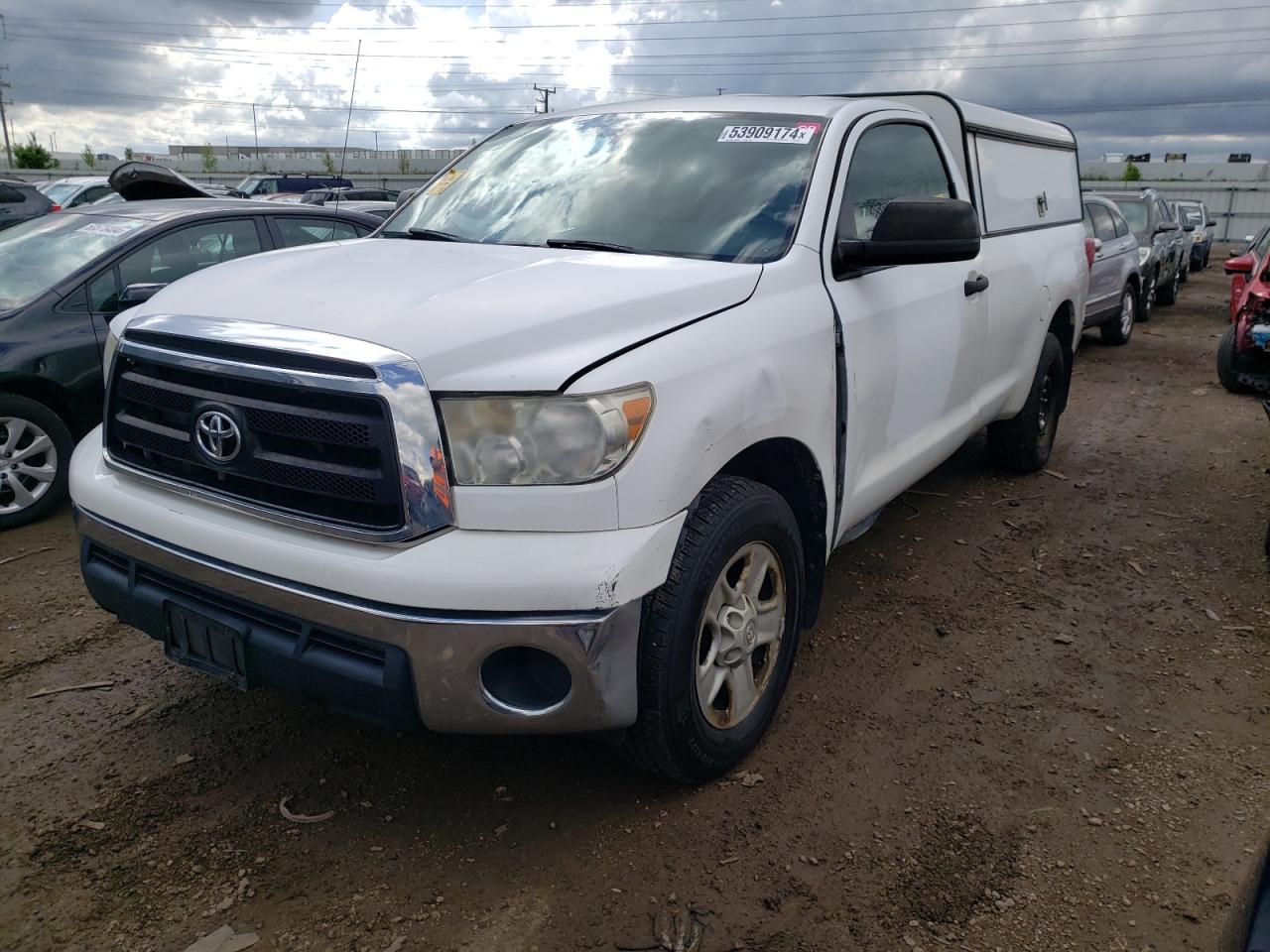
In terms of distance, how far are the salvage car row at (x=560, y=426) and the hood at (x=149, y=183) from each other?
336cm

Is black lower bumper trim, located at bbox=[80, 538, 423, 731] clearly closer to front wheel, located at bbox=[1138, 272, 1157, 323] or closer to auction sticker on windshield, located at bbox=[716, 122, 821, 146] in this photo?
auction sticker on windshield, located at bbox=[716, 122, 821, 146]

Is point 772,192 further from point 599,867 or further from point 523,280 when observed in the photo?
point 599,867

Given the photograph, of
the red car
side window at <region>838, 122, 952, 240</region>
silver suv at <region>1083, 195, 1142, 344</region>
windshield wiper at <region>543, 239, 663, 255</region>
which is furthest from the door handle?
silver suv at <region>1083, 195, 1142, 344</region>

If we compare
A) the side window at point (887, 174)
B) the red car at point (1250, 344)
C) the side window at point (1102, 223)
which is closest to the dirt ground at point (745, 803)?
the side window at point (887, 174)

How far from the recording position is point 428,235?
363cm

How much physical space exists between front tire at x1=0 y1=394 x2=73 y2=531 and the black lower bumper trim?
2.97 metres

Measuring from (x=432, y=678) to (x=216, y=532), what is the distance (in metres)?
0.69

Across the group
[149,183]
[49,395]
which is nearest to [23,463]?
[49,395]

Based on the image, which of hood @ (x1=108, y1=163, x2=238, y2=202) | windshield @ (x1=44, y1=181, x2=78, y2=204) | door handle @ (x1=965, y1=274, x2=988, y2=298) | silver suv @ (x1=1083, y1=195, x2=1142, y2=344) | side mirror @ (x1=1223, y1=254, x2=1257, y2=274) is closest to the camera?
door handle @ (x1=965, y1=274, x2=988, y2=298)

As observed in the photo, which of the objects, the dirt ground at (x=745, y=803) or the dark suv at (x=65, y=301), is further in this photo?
the dark suv at (x=65, y=301)

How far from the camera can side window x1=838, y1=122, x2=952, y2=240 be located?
3.48 metres

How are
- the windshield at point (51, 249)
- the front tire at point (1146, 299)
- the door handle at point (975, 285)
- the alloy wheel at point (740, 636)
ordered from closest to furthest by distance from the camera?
1. the alloy wheel at point (740, 636)
2. the door handle at point (975, 285)
3. the windshield at point (51, 249)
4. the front tire at point (1146, 299)

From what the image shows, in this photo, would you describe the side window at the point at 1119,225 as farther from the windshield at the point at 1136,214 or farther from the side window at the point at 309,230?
the side window at the point at 309,230

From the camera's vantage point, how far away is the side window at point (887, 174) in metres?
3.48
